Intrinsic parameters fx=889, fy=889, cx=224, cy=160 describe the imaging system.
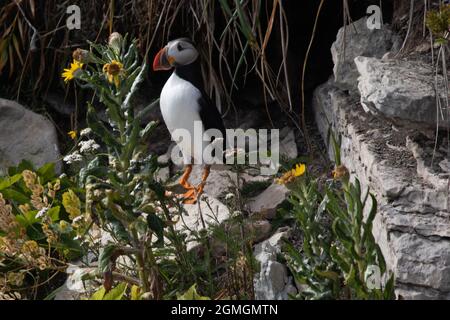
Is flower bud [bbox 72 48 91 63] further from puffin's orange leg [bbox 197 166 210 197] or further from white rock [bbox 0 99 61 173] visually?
white rock [bbox 0 99 61 173]

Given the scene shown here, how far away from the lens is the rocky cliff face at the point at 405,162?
235 cm

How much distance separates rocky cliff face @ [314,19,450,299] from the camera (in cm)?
235

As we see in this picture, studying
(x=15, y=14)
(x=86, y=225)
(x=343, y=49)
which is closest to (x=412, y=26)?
(x=343, y=49)

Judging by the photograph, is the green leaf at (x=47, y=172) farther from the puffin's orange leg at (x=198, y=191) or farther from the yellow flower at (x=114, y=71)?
the yellow flower at (x=114, y=71)

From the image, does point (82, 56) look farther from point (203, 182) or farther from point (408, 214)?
point (408, 214)

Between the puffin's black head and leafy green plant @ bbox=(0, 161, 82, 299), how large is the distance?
0.56 metres

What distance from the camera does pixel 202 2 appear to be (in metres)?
3.53

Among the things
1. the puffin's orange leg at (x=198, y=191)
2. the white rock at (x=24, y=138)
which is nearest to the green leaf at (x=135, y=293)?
the puffin's orange leg at (x=198, y=191)

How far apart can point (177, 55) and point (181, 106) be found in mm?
187

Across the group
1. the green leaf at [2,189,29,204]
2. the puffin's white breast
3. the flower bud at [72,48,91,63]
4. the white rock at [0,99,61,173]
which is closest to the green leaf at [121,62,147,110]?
the flower bud at [72,48,91,63]

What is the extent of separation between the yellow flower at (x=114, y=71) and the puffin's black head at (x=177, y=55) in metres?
0.61

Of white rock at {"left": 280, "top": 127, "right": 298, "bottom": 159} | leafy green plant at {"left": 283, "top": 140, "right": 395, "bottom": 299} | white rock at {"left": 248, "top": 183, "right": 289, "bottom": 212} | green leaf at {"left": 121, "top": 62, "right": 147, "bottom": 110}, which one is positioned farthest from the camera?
white rock at {"left": 280, "top": 127, "right": 298, "bottom": 159}

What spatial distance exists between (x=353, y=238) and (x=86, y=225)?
0.86 m

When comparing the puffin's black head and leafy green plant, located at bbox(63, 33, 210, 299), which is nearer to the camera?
leafy green plant, located at bbox(63, 33, 210, 299)
